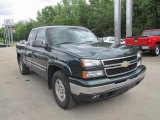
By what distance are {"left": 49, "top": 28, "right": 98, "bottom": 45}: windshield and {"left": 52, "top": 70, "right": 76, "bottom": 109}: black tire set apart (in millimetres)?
980

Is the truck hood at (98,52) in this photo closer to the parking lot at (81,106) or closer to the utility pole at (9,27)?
the parking lot at (81,106)

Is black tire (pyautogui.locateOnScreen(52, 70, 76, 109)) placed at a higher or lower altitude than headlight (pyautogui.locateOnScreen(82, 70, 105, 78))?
lower

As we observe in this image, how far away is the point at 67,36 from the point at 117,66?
5.95ft

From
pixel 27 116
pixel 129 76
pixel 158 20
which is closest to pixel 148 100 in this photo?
pixel 129 76

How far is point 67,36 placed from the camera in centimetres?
532

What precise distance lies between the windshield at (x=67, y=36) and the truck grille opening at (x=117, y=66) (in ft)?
4.85

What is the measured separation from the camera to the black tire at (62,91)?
161 inches

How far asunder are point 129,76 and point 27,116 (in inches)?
85.7

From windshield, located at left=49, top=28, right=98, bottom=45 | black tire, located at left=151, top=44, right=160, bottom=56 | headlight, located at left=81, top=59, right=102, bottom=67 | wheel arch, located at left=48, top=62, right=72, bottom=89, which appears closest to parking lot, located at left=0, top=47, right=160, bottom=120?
wheel arch, located at left=48, top=62, right=72, bottom=89

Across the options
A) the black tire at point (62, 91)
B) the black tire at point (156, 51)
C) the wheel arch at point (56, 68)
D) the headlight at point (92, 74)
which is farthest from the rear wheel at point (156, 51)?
the headlight at point (92, 74)

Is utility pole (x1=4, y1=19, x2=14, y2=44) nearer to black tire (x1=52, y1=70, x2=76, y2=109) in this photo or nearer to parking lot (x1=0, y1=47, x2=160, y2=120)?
parking lot (x1=0, y1=47, x2=160, y2=120)

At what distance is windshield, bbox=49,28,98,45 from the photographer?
515 cm

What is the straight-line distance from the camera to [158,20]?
21.7m

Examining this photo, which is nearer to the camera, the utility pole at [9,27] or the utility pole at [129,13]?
the utility pole at [129,13]
